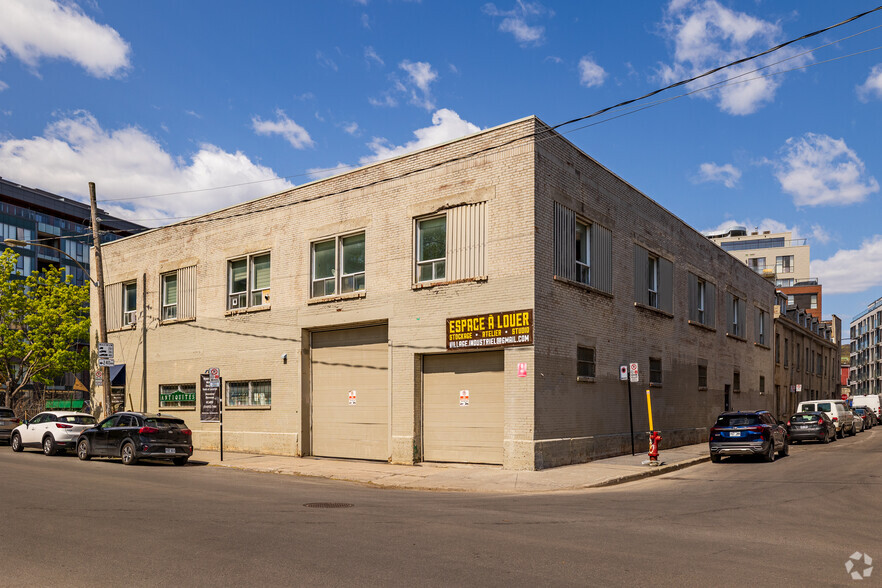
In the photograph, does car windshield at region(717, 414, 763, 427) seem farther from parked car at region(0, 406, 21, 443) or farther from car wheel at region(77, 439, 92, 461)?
parked car at region(0, 406, 21, 443)

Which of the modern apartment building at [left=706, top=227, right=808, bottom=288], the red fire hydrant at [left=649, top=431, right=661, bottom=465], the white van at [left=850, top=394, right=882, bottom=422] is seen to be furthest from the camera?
the modern apartment building at [left=706, top=227, right=808, bottom=288]

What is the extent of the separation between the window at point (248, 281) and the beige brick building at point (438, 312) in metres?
0.07

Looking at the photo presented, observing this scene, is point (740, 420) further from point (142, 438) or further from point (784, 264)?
point (784, 264)

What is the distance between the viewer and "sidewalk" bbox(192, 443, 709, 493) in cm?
1655

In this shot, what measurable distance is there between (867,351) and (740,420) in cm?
12174

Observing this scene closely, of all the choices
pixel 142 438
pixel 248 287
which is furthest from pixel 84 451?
pixel 248 287

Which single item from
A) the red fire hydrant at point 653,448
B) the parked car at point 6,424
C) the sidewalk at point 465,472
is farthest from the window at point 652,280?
the parked car at point 6,424

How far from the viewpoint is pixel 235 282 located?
90.5ft

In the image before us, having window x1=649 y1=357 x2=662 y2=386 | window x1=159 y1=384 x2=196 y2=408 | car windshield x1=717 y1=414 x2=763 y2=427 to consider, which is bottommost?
car windshield x1=717 y1=414 x2=763 y2=427

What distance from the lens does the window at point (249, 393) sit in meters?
25.8

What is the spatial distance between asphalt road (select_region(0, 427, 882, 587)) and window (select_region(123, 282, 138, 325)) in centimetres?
1629

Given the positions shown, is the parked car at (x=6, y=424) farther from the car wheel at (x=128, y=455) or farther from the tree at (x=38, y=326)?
the tree at (x=38, y=326)

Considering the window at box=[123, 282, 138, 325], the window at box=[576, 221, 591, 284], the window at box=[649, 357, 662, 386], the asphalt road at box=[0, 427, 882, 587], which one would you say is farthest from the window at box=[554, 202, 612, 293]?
the window at box=[123, 282, 138, 325]

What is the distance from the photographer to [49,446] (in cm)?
2466
